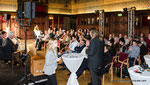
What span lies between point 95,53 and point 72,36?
4.25m

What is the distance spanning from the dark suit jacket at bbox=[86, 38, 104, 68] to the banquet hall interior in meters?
0.77

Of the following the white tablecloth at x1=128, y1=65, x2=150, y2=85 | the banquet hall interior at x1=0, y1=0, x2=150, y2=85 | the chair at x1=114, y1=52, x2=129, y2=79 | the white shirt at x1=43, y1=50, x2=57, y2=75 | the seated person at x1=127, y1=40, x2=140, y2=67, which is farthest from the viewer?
the seated person at x1=127, y1=40, x2=140, y2=67

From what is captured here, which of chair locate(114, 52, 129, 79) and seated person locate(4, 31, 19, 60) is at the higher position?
seated person locate(4, 31, 19, 60)

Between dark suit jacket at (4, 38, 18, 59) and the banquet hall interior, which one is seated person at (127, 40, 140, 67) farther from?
dark suit jacket at (4, 38, 18, 59)

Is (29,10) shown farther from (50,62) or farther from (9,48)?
(9,48)

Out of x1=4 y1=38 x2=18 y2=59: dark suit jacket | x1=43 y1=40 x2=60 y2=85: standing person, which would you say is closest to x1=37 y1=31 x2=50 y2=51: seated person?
x1=4 y1=38 x2=18 y2=59: dark suit jacket

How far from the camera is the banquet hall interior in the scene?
189 inches

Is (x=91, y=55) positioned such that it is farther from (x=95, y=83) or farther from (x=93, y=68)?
(x=95, y=83)

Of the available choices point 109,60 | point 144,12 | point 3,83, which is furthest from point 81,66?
point 144,12

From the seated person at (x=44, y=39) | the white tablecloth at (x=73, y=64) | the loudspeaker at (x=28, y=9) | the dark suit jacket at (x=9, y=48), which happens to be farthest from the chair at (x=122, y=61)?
the seated person at (x=44, y=39)

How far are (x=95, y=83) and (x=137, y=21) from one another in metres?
10.3

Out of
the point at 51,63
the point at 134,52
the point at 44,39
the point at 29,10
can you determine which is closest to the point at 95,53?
the point at 51,63

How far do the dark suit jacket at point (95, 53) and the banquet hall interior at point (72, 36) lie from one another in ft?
2.51

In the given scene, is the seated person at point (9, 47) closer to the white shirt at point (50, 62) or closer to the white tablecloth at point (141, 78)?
the white shirt at point (50, 62)
